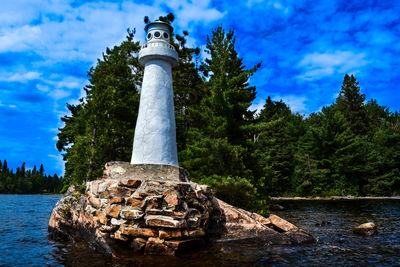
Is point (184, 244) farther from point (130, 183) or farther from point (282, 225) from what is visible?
point (282, 225)

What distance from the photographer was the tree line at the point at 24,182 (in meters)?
91.9

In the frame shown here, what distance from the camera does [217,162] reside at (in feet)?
69.6

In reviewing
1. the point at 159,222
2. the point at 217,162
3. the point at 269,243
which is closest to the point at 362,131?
the point at 217,162

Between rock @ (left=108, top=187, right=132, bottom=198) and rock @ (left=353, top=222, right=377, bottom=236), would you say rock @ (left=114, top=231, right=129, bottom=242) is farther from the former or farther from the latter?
rock @ (left=353, top=222, right=377, bottom=236)

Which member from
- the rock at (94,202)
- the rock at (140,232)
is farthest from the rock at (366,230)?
the rock at (94,202)

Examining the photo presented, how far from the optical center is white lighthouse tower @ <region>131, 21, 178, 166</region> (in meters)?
13.5

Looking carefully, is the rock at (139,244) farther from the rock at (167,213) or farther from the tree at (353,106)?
the tree at (353,106)

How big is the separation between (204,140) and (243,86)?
8.45 metres

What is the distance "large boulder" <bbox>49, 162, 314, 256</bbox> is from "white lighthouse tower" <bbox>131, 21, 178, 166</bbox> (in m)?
1.22

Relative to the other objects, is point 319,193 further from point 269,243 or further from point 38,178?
point 38,178

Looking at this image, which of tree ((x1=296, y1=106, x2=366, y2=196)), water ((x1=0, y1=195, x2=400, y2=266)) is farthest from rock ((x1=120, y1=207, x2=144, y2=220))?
tree ((x1=296, y1=106, x2=366, y2=196))

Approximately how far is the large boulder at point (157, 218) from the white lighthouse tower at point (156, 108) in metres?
1.22

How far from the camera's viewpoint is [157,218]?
9.58 metres

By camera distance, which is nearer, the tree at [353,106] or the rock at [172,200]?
the rock at [172,200]
